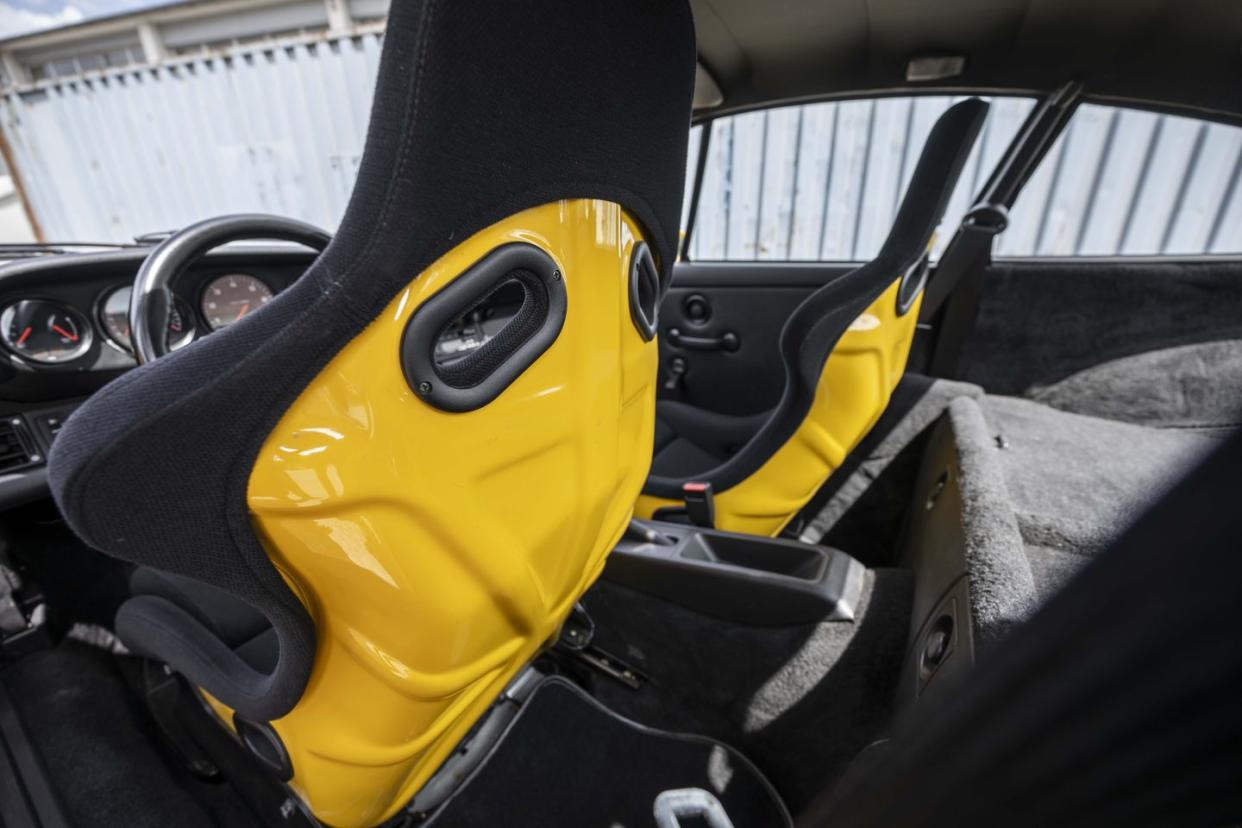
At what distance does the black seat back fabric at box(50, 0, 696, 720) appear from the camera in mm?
376

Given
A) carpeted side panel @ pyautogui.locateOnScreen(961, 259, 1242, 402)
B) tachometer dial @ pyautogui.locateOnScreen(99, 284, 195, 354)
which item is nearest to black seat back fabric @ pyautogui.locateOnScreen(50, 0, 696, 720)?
tachometer dial @ pyautogui.locateOnScreen(99, 284, 195, 354)

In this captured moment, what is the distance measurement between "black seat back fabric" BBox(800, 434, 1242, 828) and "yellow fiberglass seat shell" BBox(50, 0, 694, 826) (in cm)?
38

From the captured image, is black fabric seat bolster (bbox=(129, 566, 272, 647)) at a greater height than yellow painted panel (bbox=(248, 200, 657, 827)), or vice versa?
yellow painted panel (bbox=(248, 200, 657, 827))

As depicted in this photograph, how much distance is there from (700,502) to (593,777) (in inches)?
21.6

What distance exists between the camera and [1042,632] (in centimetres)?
19

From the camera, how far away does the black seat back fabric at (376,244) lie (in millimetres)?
376

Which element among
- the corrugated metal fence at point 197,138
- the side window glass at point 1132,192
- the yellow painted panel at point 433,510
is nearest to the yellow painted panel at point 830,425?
the yellow painted panel at point 433,510

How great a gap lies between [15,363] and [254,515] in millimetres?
1029

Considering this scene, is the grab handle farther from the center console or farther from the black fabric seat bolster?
the black fabric seat bolster

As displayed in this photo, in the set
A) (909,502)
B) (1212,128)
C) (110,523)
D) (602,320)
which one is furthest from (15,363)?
(1212,128)

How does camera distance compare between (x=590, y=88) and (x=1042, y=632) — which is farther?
(x=590, y=88)

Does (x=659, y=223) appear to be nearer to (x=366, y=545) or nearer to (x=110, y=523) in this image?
(x=366, y=545)

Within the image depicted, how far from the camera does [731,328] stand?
6.70 ft

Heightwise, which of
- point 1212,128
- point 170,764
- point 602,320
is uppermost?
point 1212,128
